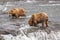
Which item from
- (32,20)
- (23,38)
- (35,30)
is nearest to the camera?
(23,38)

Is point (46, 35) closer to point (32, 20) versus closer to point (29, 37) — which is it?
point (29, 37)

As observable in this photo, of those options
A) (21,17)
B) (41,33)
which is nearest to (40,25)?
(41,33)

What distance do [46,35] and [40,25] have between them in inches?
23.7

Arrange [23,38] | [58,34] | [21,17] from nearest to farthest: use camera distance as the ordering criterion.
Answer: [23,38], [58,34], [21,17]

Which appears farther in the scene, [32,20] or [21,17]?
[21,17]

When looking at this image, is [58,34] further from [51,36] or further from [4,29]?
[4,29]

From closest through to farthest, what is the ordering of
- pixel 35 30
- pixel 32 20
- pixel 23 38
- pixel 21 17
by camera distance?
1. pixel 23 38
2. pixel 35 30
3. pixel 32 20
4. pixel 21 17

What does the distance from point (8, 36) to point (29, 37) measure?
0.31 metres

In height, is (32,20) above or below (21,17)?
above

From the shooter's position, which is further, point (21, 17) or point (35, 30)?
point (21, 17)

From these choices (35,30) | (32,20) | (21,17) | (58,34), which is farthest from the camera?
(21,17)

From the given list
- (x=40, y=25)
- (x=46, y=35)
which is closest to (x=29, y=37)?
(x=46, y=35)

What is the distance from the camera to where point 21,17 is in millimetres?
4438

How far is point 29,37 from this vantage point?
9.10ft
